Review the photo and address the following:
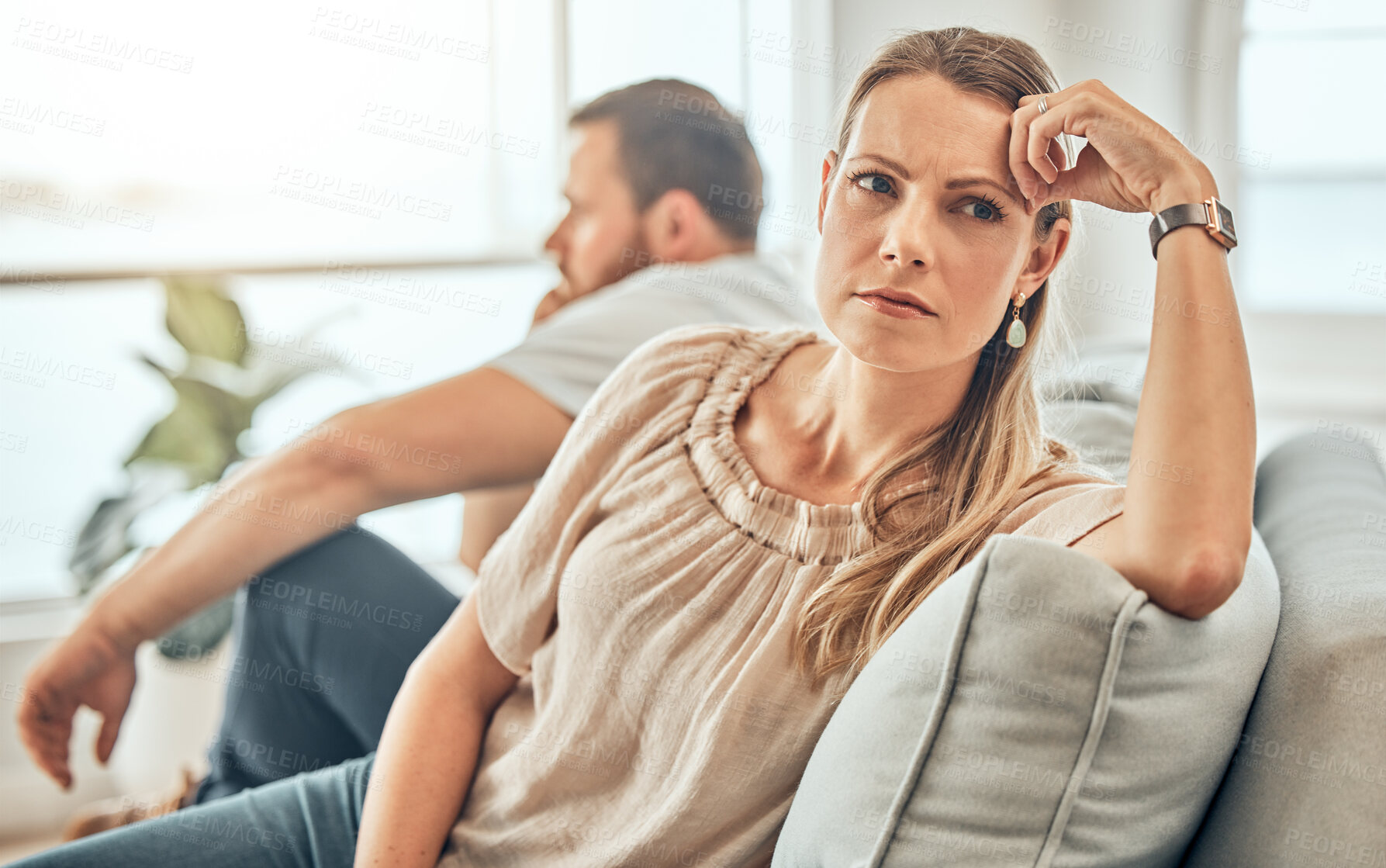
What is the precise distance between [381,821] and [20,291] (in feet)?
5.71

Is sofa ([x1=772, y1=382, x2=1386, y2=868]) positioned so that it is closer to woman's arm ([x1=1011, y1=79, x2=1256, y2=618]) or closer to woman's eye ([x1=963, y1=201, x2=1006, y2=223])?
woman's arm ([x1=1011, y1=79, x2=1256, y2=618])

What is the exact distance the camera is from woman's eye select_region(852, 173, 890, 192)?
0.85 m

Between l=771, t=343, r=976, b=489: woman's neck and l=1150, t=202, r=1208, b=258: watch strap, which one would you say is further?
l=771, t=343, r=976, b=489: woman's neck

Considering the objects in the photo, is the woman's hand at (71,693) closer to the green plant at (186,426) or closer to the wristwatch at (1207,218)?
the green plant at (186,426)

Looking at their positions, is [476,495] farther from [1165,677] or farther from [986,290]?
[1165,677]

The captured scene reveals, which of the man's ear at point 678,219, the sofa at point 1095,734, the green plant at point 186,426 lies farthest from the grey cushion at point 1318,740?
the green plant at point 186,426

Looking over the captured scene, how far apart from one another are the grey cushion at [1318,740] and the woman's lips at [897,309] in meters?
0.35

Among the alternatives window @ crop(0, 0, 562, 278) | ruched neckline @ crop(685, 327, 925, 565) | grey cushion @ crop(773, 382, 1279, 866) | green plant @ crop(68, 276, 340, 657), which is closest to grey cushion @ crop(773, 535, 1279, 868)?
grey cushion @ crop(773, 382, 1279, 866)

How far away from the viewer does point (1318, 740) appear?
2.11 feet

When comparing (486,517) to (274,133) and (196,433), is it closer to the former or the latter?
(196,433)

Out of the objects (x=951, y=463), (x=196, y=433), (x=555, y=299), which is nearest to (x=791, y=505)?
(x=951, y=463)

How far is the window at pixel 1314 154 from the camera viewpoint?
229 cm

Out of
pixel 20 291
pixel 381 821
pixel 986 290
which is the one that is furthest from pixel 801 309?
pixel 20 291

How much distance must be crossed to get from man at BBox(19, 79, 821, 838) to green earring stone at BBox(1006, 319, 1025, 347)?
2.04 ft
